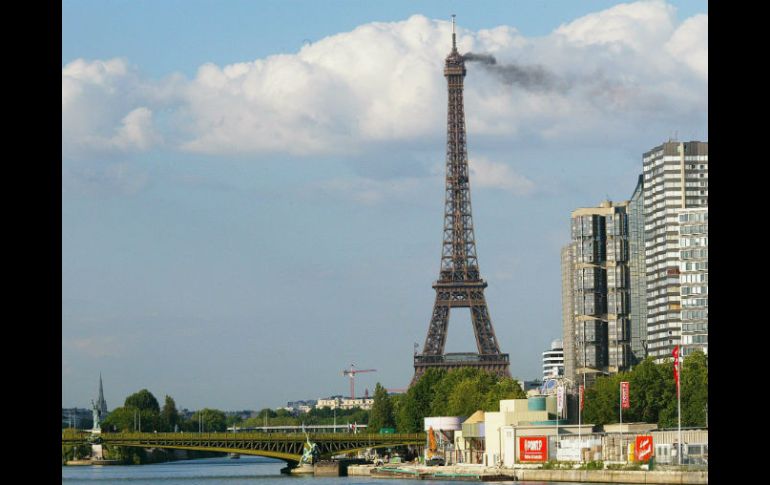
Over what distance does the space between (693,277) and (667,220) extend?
30.4 metres

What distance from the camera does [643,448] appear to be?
84.1 metres

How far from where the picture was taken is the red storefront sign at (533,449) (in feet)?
313

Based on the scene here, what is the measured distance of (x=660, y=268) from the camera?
18288cm

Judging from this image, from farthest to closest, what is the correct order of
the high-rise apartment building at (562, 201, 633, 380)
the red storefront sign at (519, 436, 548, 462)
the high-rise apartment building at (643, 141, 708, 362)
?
the high-rise apartment building at (643, 141, 708, 362), the high-rise apartment building at (562, 201, 633, 380), the red storefront sign at (519, 436, 548, 462)

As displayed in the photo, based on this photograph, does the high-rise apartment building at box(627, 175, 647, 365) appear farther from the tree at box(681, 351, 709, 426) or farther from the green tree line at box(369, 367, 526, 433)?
the tree at box(681, 351, 709, 426)

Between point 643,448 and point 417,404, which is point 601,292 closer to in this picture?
point 417,404

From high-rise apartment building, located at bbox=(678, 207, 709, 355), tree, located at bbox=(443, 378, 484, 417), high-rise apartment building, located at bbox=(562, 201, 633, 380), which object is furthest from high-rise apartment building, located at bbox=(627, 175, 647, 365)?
tree, located at bbox=(443, 378, 484, 417)

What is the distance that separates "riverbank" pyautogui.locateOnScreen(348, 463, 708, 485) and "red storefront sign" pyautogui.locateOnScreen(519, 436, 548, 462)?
1.52 metres

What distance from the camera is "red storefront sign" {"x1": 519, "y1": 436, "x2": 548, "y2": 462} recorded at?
9531cm

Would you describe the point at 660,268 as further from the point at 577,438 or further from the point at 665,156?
the point at 577,438
